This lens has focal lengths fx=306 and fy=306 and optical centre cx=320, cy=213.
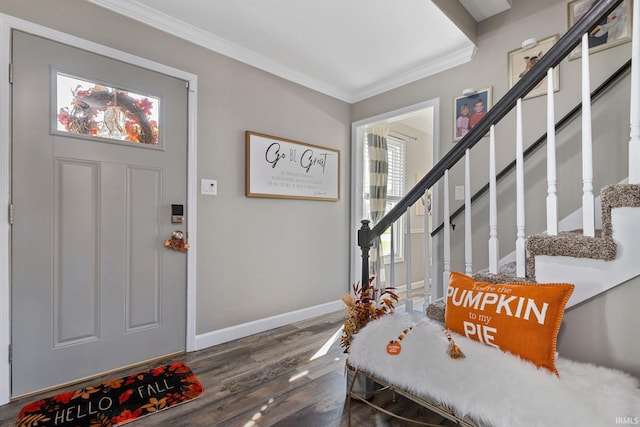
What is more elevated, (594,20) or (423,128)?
(423,128)

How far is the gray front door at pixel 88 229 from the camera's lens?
5.75 feet

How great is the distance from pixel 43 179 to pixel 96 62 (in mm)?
806

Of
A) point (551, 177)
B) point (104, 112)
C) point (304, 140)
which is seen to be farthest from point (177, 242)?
point (551, 177)

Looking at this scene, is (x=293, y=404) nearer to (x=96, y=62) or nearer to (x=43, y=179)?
(x=43, y=179)

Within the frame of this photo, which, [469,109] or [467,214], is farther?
[469,109]

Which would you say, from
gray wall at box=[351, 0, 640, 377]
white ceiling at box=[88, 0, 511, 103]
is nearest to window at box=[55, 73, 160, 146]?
white ceiling at box=[88, 0, 511, 103]

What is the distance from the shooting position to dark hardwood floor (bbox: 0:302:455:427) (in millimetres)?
1570

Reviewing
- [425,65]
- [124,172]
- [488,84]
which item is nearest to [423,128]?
[425,65]

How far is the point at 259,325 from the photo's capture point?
9.00 feet

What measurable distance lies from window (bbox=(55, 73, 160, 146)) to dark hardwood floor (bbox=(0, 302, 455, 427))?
1.58m

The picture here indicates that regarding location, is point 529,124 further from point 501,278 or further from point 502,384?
point 502,384

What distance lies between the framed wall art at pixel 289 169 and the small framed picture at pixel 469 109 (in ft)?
4.11

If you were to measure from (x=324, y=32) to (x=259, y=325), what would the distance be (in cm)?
250

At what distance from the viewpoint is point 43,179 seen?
1.80m
